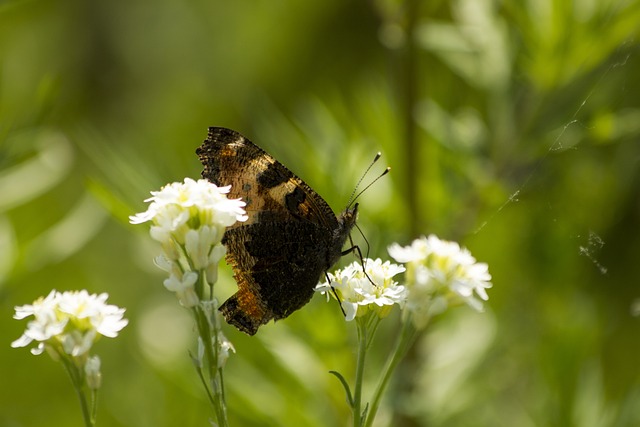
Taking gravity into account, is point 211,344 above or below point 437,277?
below

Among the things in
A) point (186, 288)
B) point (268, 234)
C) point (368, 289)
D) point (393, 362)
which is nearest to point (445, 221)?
point (268, 234)

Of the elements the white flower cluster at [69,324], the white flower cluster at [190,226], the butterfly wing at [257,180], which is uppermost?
the butterfly wing at [257,180]

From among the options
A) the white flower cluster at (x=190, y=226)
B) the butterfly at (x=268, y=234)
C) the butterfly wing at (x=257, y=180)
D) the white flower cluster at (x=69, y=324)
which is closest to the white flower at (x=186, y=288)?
the white flower cluster at (x=190, y=226)

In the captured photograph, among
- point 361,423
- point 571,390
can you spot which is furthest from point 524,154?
point 361,423

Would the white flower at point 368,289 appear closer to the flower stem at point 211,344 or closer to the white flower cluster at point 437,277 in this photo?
the white flower cluster at point 437,277

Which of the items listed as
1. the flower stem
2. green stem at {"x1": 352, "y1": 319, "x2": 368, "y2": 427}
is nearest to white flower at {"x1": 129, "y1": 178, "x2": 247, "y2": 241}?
the flower stem

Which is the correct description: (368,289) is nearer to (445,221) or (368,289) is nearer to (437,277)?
(437,277)

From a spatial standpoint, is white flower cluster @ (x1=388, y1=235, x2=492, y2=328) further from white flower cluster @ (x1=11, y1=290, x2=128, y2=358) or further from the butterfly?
white flower cluster @ (x1=11, y1=290, x2=128, y2=358)
